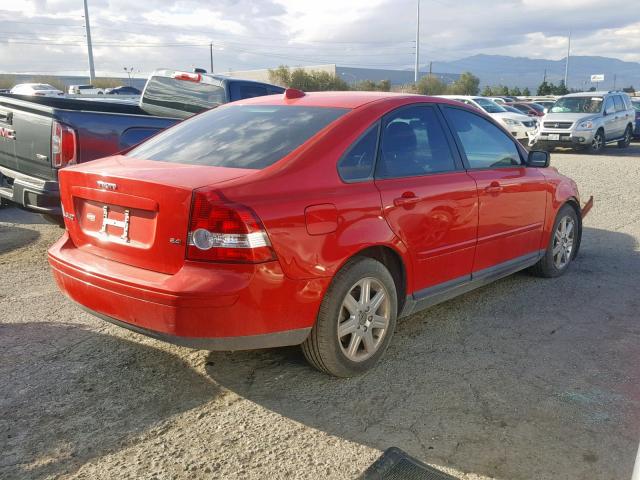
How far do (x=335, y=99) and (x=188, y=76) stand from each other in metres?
5.20

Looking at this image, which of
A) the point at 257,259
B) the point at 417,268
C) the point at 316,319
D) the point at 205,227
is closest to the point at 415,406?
the point at 316,319

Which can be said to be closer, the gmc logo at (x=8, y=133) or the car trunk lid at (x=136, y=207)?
the car trunk lid at (x=136, y=207)

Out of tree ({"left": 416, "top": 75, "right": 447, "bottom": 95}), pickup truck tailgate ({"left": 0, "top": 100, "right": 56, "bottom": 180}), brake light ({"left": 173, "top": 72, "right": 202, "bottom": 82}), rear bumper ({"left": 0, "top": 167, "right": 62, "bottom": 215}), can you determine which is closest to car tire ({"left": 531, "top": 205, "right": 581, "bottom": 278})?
rear bumper ({"left": 0, "top": 167, "right": 62, "bottom": 215})

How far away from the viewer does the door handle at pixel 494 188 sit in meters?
4.41

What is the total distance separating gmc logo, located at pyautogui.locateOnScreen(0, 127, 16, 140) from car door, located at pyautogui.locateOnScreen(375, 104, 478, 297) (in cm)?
383

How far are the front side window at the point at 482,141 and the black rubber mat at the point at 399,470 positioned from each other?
2.35m

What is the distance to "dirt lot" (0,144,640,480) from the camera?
2748 mm

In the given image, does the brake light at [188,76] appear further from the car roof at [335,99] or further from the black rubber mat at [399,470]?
the black rubber mat at [399,470]

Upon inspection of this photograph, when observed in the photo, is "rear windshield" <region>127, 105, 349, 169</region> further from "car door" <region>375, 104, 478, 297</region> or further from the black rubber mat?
the black rubber mat

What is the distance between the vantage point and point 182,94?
28.7 ft

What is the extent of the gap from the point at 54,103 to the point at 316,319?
219 inches

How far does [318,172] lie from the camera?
324 cm

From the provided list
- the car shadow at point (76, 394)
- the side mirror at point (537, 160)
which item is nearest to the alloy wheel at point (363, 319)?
the car shadow at point (76, 394)

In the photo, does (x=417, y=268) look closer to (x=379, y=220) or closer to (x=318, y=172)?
(x=379, y=220)
